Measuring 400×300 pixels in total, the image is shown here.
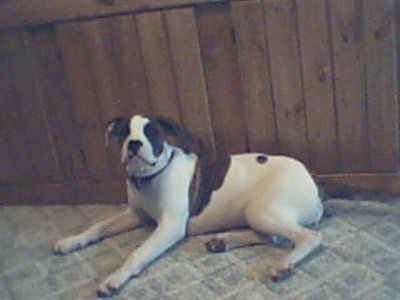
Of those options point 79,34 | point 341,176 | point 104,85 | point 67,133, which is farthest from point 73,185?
point 341,176

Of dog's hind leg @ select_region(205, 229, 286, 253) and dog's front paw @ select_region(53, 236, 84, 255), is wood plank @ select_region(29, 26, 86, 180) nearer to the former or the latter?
dog's front paw @ select_region(53, 236, 84, 255)

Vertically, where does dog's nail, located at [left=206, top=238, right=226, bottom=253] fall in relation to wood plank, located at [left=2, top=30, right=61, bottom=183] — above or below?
below

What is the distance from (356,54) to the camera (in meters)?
2.12

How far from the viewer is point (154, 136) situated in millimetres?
2010

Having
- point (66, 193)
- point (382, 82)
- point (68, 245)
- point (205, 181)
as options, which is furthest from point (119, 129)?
point (382, 82)

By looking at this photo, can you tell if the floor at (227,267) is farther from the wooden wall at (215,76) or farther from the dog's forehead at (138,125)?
the dog's forehead at (138,125)

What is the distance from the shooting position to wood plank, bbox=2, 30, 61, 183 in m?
2.40

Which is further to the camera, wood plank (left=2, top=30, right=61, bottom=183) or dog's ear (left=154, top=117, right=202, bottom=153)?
wood plank (left=2, top=30, right=61, bottom=183)

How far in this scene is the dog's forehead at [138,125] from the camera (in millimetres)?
1983

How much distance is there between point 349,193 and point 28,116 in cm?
135

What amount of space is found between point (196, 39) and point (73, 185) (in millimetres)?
862

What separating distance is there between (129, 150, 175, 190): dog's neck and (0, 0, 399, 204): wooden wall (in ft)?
0.99

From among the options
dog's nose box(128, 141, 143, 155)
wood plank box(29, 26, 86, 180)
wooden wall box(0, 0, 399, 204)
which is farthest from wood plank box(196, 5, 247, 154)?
wood plank box(29, 26, 86, 180)

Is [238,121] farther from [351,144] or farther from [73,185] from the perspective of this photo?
[73,185]
